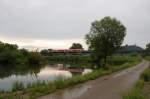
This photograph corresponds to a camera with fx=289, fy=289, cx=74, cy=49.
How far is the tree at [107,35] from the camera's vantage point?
164ft

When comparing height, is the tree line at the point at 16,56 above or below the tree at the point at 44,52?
below

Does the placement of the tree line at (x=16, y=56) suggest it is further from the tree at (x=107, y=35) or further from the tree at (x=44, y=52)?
the tree at (x=107, y=35)

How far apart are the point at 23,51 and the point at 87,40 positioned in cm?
6498

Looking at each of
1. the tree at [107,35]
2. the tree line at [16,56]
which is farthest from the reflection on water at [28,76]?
the tree line at [16,56]

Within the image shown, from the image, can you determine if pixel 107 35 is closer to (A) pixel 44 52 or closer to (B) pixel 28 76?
(B) pixel 28 76

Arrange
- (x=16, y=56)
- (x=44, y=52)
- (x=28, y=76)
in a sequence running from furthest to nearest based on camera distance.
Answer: (x=44, y=52) → (x=16, y=56) → (x=28, y=76)

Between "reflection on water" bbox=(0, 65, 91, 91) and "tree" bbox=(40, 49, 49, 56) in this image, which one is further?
"tree" bbox=(40, 49, 49, 56)

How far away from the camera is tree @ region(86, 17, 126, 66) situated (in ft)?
164

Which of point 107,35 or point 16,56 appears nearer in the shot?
point 107,35

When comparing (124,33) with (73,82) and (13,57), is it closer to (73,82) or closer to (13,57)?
(73,82)

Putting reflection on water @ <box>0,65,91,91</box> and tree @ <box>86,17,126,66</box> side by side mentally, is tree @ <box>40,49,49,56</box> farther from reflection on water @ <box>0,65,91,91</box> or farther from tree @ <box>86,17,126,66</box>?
tree @ <box>86,17,126,66</box>

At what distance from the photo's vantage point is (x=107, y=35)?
1982 inches

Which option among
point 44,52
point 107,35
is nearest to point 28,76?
point 107,35

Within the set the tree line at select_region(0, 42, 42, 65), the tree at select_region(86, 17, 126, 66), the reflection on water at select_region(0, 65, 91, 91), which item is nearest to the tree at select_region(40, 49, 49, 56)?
the tree line at select_region(0, 42, 42, 65)
